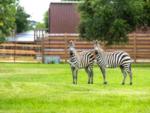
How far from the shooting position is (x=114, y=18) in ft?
145

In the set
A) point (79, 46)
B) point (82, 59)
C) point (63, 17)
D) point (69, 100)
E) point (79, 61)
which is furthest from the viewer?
point (63, 17)

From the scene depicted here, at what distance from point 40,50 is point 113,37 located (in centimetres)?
1085

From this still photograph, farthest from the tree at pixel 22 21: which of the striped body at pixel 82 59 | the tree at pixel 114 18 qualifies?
the striped body at pixel 82 59

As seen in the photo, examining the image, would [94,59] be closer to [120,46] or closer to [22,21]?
[120,46]

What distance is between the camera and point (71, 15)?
63000 millimetres

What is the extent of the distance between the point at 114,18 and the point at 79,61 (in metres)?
20.7

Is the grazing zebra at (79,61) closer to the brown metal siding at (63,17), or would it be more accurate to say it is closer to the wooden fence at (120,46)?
the wooden fence at (120,46)

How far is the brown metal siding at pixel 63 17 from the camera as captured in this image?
206 ft

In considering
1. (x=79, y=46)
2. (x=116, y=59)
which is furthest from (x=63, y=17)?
(x=116, y=59)

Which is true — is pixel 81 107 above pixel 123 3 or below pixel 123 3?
below

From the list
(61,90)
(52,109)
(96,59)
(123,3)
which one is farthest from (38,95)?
(123,3)

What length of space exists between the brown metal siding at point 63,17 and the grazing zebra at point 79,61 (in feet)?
124

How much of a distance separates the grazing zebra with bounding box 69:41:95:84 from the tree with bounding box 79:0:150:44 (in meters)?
19.0

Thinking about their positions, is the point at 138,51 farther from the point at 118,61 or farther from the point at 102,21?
the point at 118,61
